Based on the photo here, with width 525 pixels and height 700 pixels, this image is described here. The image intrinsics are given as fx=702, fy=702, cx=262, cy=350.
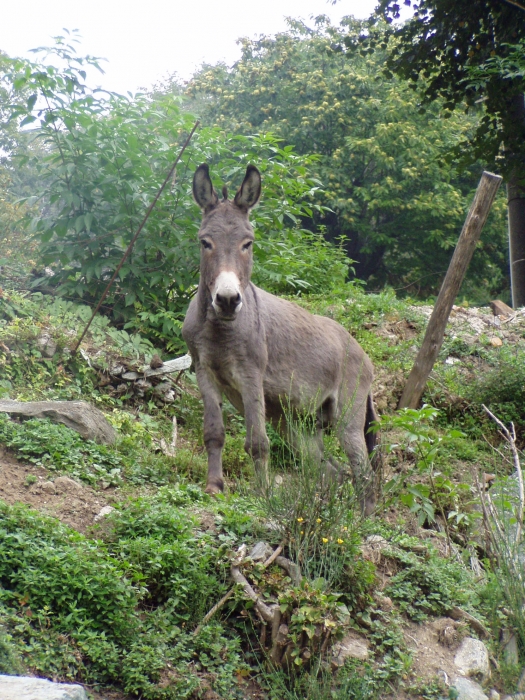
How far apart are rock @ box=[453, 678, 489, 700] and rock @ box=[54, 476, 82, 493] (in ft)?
9.04

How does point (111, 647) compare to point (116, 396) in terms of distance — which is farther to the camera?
point (116, 396)

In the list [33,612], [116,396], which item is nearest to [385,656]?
[33,612]

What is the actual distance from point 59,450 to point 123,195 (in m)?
4.15

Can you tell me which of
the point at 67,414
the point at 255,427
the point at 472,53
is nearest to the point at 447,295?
the point at 472,53

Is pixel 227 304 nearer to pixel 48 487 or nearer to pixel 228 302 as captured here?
pixel 228 302

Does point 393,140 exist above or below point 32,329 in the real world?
above

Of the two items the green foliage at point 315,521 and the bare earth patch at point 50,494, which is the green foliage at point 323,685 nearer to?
the green foliage at point 315,521

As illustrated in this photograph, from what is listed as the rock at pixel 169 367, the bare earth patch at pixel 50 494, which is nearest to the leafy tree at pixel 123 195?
the rock at pixel 169 367

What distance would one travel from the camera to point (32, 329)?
7.80m

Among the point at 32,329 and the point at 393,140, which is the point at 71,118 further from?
the point at 393,140

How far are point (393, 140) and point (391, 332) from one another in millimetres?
10645

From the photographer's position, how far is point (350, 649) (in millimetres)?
4012

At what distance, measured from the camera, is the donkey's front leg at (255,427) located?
225 inches

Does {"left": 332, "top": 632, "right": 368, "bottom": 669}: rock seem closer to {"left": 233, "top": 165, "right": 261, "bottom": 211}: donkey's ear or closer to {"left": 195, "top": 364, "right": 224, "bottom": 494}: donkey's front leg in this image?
{"left": 195, "top": 364, "right": 224, "bottom": 494}: donkey's front leg
